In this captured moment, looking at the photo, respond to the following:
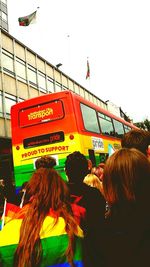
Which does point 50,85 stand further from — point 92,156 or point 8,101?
point 92,156

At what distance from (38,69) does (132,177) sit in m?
28.4

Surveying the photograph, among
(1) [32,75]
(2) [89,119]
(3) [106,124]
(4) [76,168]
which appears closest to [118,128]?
(3) [106,124]

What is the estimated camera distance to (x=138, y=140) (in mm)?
3279

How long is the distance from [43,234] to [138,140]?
4.94 ft

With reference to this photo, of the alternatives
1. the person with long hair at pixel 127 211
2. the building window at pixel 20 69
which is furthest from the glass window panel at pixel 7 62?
the person with long hair at pixel 127 211

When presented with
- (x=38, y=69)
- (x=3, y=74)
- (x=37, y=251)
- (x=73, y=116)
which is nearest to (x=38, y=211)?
(x=37, y=251)

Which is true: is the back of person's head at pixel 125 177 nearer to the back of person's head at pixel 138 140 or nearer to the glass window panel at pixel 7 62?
the back of person's head at pixel 138 140

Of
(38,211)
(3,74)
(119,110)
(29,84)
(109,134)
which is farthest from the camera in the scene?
(119,110)

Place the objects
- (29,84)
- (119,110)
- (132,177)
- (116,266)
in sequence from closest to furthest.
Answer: (116,266), (132,177), (29,84), (119,110)

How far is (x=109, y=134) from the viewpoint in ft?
41.3

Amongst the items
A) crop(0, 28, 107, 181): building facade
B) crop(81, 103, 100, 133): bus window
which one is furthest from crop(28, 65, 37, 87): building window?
crop(81, 103, 100, 133): bus window

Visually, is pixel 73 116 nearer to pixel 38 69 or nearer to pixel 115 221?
pixel 115 221

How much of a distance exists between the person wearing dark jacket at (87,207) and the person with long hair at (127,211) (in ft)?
0.50

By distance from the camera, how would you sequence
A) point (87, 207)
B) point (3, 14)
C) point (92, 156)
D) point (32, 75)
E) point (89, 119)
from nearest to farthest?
point (87, 207)
point (92, 156)
point (89, 119)
point (32, 75)
point (3, 14)
